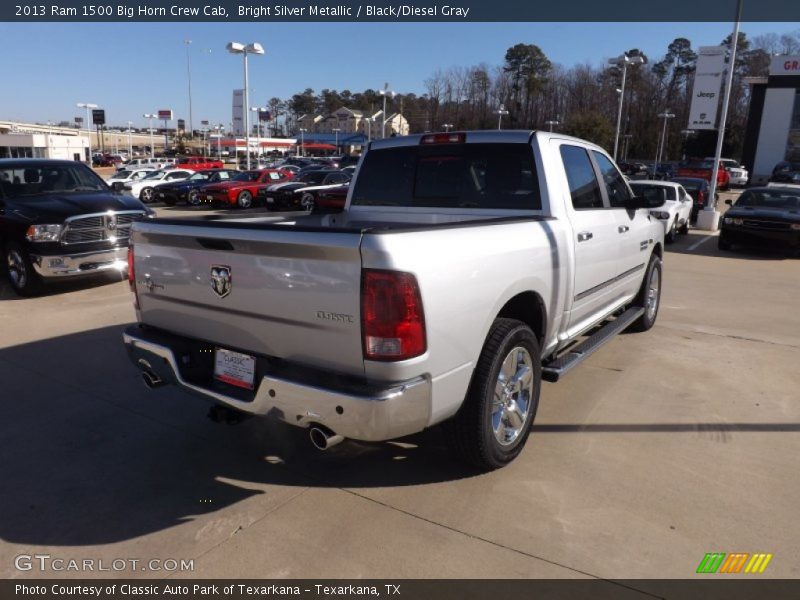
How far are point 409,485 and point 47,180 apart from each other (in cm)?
820

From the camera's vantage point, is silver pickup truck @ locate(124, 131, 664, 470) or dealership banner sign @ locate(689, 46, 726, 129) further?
dealership banner sign @ locate(689, 46, 726, 129)

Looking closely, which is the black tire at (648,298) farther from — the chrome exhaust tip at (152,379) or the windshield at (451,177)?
the chrome exhaust tip at (152,379)

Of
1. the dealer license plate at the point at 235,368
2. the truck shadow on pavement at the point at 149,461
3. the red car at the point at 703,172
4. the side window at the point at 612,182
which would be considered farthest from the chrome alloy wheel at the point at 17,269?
the red car at the point at 703,172

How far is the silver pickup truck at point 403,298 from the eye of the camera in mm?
2605

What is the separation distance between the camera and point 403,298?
2.55 meters

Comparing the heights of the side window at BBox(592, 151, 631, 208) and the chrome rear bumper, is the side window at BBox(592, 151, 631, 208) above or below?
above

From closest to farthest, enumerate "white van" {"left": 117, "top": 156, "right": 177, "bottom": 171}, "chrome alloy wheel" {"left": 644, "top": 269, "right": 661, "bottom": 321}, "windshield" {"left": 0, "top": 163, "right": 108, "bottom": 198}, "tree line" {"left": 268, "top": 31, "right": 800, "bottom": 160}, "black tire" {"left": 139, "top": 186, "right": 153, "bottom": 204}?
"chrome alloy wheel" {"left": 644, "top": 269, "right": 661, "bottom": 321} → "windshield" {"left": 0, "top": 163, "right": 108, "bottom": 198} → "black tire" {"left": 139, "top": 186, "right": 153, "bottom": 204} → "white van" {"left": 117, "top": 156, "right": 177, "bottom": 171} → "tree line" {"left": 268, "top": 31, "right": 800, "bottom": 160}

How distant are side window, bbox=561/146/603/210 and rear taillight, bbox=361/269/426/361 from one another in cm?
215

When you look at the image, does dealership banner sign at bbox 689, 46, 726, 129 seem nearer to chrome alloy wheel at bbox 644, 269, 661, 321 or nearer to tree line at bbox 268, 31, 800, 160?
chrome alloy wheel at bbox 644, 269, 661, 321

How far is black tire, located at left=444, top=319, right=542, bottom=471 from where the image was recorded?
3133 millimetres

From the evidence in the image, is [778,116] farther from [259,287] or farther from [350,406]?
[350,406]

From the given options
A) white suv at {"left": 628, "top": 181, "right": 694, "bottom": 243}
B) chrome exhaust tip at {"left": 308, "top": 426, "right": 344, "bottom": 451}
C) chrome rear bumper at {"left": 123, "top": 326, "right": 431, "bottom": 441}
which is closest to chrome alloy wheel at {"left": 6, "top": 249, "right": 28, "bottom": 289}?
chrome rear bumper at {"left": 123, "top": 326, "right": 431, "bottom": 441}

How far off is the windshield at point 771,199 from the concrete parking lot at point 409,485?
970cm

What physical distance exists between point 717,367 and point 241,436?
14.1 ft
